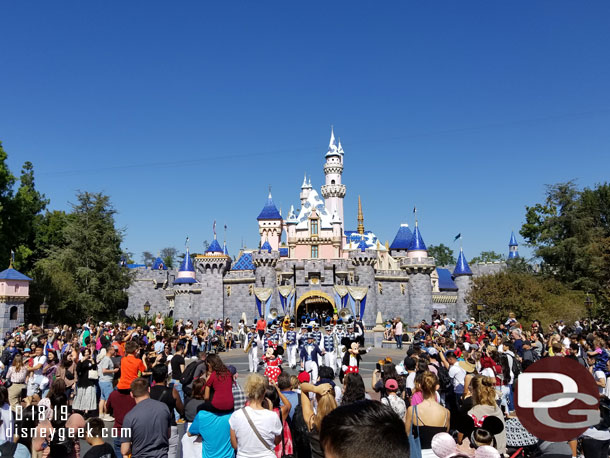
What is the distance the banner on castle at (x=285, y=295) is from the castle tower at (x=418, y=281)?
10587 millimetres

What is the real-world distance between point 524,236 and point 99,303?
4030 cm

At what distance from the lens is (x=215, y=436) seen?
15.2 ft

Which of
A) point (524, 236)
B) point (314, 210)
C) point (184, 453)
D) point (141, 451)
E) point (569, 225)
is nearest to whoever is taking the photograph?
point (141, 451)

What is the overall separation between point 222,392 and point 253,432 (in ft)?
2.76

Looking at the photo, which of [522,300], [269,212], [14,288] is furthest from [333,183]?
[14,288]

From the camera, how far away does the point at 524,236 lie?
48250 mm

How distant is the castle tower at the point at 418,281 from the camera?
3972cm

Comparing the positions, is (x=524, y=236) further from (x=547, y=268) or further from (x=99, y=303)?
(x=99, y=303)

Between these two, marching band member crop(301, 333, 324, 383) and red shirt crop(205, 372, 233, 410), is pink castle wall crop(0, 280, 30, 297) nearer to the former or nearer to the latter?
marching band member crop(301, 333, 324, 383)

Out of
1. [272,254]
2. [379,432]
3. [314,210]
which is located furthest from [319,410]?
[314,210]

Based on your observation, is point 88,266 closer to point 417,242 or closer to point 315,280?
point 315,280

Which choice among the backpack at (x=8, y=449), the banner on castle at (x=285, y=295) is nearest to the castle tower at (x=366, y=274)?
the banner on castle at (x=285, y=295)

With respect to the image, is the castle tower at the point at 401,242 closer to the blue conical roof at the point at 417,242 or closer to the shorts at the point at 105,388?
the blue conical roof at the point at 417,242

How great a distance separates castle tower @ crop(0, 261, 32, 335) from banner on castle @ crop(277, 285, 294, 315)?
17902 millimetres
